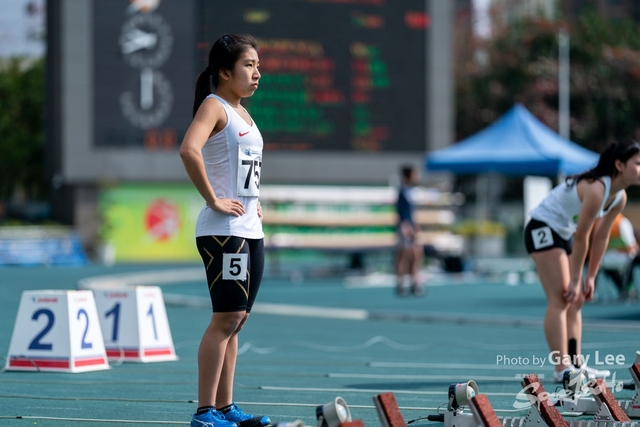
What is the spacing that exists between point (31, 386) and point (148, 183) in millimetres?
24781

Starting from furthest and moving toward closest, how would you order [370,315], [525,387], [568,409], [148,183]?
[148,183] < [370,315] < [568,409] < [525,387]

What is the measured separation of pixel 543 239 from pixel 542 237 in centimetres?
2

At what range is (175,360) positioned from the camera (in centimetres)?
970

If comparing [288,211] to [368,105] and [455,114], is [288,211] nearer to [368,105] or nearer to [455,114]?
[368,105]

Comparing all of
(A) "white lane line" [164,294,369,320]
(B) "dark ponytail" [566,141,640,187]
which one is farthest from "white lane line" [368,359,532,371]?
(A) "white lane line" [164,294,369,320]

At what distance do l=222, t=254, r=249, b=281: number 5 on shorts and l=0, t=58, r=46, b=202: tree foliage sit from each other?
4148 centimetres

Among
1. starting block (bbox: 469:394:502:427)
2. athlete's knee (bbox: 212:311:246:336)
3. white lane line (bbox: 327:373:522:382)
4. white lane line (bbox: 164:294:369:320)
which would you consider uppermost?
athlete's knee (bbox: 212:311:246:336)

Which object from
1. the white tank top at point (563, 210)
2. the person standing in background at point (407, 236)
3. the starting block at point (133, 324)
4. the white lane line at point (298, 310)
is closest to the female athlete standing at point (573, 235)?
the white tank top at point (563, 210)

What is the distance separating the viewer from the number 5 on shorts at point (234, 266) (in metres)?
5.52

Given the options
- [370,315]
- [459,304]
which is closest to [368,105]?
[459,304]

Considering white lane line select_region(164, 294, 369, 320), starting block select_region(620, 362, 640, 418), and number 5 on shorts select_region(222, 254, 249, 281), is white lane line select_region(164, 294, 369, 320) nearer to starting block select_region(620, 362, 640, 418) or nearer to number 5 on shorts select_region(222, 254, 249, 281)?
starting block select_region(620, 362, 640, 418)

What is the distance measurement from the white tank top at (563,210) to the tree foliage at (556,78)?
34.5m

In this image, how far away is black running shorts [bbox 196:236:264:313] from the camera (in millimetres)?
5520

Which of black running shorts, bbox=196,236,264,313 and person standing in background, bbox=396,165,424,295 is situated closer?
black running shorts, bbox=196,236,264,313
